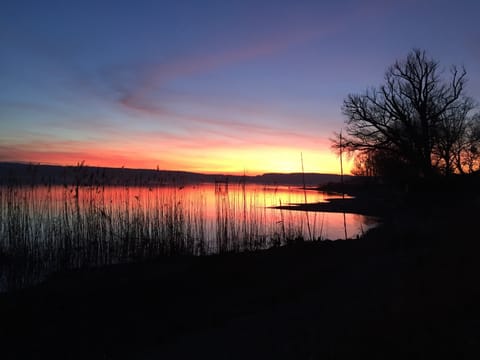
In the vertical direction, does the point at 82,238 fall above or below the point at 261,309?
above

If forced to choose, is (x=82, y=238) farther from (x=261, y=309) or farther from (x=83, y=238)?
(x=261, y=309)

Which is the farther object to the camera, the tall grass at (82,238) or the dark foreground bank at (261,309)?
the tall grass at (82,238)

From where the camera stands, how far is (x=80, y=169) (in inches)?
447

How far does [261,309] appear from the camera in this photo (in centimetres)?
656

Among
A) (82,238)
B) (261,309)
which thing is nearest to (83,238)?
(82,238)

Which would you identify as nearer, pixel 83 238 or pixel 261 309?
pixel 261 309

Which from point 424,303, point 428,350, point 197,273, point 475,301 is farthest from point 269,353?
point 197,273

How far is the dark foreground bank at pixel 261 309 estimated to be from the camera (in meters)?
4.00

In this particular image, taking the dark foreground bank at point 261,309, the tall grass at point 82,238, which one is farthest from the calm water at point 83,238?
the dark foreground bank at point 261,309

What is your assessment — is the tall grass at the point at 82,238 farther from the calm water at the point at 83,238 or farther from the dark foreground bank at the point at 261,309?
the dark foreground bank at the point at 261,309

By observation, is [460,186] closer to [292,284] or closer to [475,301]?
[292,284]

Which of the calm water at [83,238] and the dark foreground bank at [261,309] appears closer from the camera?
the dark foreground bank at [261,309]

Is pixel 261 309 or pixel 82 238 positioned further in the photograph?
pixel 82 238

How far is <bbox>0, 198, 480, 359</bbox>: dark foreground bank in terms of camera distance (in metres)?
4.00
